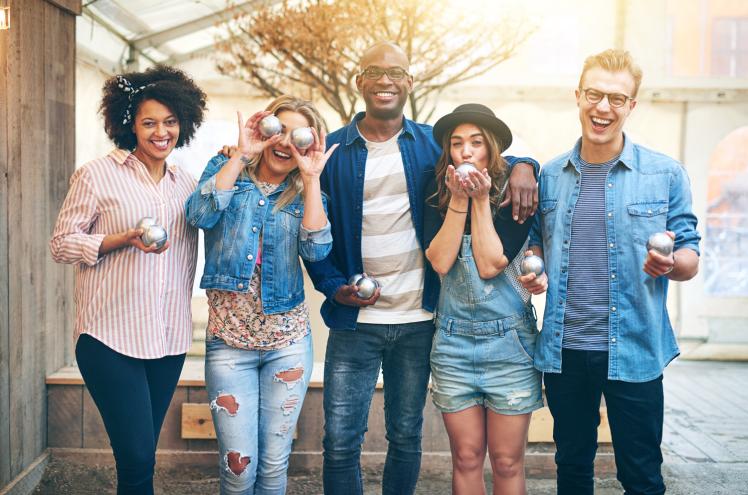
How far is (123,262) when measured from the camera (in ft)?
10.2

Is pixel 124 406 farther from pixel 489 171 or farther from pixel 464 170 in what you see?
pixel 489 171

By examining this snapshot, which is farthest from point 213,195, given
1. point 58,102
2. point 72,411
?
point 72,411

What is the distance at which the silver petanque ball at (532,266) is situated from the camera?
2.96 m

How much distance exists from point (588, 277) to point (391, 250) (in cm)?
86

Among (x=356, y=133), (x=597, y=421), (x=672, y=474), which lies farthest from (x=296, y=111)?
(x=672, y=474)

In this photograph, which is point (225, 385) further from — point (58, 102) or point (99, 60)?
point (99, 60)

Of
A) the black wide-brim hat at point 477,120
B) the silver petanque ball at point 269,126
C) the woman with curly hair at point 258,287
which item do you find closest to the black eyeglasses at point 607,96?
the black wide-brim hat at point 477,120

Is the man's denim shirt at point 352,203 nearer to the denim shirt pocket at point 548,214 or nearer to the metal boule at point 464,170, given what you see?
the denim shirt pocket at point 548,214

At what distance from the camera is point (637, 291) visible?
10.0ft

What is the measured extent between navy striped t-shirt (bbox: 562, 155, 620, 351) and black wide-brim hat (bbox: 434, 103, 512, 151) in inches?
17.3

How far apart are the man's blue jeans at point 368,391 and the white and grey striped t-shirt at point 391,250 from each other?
66mm

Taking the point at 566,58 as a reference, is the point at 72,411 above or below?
below

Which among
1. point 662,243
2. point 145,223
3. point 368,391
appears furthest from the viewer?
point 368,391

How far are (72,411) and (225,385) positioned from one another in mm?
2231
